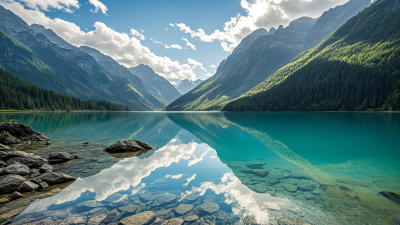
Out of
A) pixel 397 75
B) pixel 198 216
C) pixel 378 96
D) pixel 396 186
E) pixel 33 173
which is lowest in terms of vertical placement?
pixel 33 173

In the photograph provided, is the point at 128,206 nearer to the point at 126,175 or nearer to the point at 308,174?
the point at 126,175

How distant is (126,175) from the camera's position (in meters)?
13.8

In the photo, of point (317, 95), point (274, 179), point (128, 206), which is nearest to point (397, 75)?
point (317, 95)

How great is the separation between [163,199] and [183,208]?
58.5 inches

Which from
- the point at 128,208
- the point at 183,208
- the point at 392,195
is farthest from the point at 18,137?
the point at 392,195

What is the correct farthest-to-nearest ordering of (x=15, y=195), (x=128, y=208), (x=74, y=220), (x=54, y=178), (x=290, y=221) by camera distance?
(x=54, y=178)
(x=15, y=195)
(x=128, y=208)
(x=290, y=221)
(x=74, y=220)

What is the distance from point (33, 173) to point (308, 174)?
776 inches

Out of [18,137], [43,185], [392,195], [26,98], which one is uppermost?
[26,98]

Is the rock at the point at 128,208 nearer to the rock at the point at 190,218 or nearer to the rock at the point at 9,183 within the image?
the rock at the point at 190,218

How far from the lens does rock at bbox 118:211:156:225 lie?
24.5 ft

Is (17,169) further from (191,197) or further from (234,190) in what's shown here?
(234,190)

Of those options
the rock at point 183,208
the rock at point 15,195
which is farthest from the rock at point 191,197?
the rock at point 15,195

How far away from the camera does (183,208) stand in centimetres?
884

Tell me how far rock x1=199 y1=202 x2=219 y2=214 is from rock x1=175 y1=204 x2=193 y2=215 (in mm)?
524
